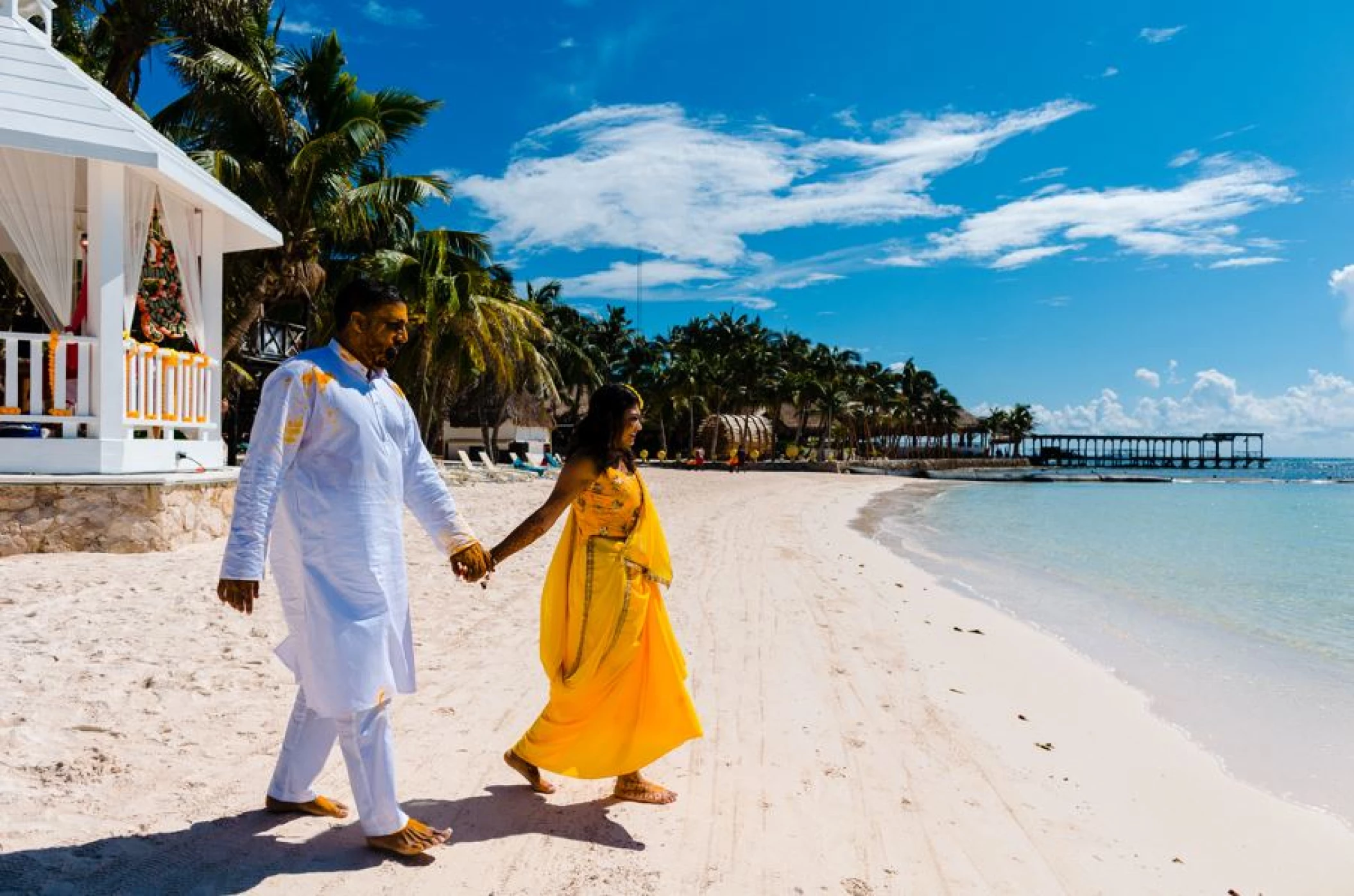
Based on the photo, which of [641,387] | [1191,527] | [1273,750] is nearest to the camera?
[1273,750]

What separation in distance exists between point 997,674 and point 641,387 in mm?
47578

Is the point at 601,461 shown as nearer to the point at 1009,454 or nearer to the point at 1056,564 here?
the point at 1056,564

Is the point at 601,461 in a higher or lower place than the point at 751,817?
higher

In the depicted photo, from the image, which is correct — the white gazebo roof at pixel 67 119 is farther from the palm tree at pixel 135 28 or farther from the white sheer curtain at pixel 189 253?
the palm tree at pixel 135 28

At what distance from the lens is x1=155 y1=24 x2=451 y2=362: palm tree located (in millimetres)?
17406

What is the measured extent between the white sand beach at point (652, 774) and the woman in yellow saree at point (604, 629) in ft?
0.89

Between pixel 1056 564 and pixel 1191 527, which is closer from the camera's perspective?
pixel 1056 564

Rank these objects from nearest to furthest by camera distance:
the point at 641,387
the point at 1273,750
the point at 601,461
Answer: the point at 601,461 < the point at 1273,750 < the point at 641,387

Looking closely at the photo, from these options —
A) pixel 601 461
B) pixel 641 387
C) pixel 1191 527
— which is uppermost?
pixel 641 387

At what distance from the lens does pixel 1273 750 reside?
5.26m

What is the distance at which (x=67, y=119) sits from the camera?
24.9ft

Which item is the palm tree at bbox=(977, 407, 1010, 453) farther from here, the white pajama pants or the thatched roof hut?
the white pajama pants

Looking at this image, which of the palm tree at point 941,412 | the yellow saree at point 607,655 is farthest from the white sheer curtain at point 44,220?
the palm tree at point 941,412

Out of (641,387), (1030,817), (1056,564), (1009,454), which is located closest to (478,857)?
(1030,817)
